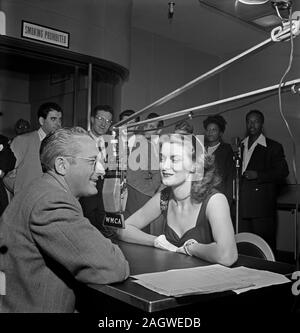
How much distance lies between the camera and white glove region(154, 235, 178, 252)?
4.63 feet

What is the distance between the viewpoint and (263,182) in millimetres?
1452

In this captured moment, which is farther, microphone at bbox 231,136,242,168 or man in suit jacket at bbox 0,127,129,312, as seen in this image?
microphone at bbox 231,136,242,168

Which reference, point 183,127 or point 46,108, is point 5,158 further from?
point 183,127

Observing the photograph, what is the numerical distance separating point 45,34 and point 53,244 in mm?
929

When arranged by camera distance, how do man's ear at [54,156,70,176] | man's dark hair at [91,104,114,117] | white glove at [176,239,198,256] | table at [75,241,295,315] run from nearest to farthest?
table at [75,241,295,315], man's ear at [54,156,70,176], white glove at [176,239,198,256], man's dark hair at [91,104,114,117]

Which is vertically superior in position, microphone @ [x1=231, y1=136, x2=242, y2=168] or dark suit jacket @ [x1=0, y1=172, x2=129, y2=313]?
microphone @ [x1=231, y1=136, x2=242, y2=168]

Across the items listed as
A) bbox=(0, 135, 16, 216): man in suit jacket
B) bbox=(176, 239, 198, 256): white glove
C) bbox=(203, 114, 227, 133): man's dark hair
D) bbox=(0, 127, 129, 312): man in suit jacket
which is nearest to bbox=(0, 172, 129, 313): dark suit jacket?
bbox=(0, 127, 129, 312): man in suit jacket

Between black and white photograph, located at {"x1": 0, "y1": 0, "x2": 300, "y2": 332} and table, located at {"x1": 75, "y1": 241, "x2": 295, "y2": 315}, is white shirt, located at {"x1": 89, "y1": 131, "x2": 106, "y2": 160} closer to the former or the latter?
black and white photograph, located at {"x1": 0, "y1": 0, "x2": 300, "y2": 332}

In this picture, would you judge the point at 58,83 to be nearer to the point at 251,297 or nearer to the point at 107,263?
the point at 107,263

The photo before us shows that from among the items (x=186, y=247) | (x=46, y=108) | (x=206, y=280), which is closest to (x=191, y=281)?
(x=206, y=280)

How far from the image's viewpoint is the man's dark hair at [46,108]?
1.56 meters

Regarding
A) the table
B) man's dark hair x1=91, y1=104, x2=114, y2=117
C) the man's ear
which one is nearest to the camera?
the table

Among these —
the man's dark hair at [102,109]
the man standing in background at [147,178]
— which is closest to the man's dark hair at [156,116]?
the man standing in background at [147,178]
